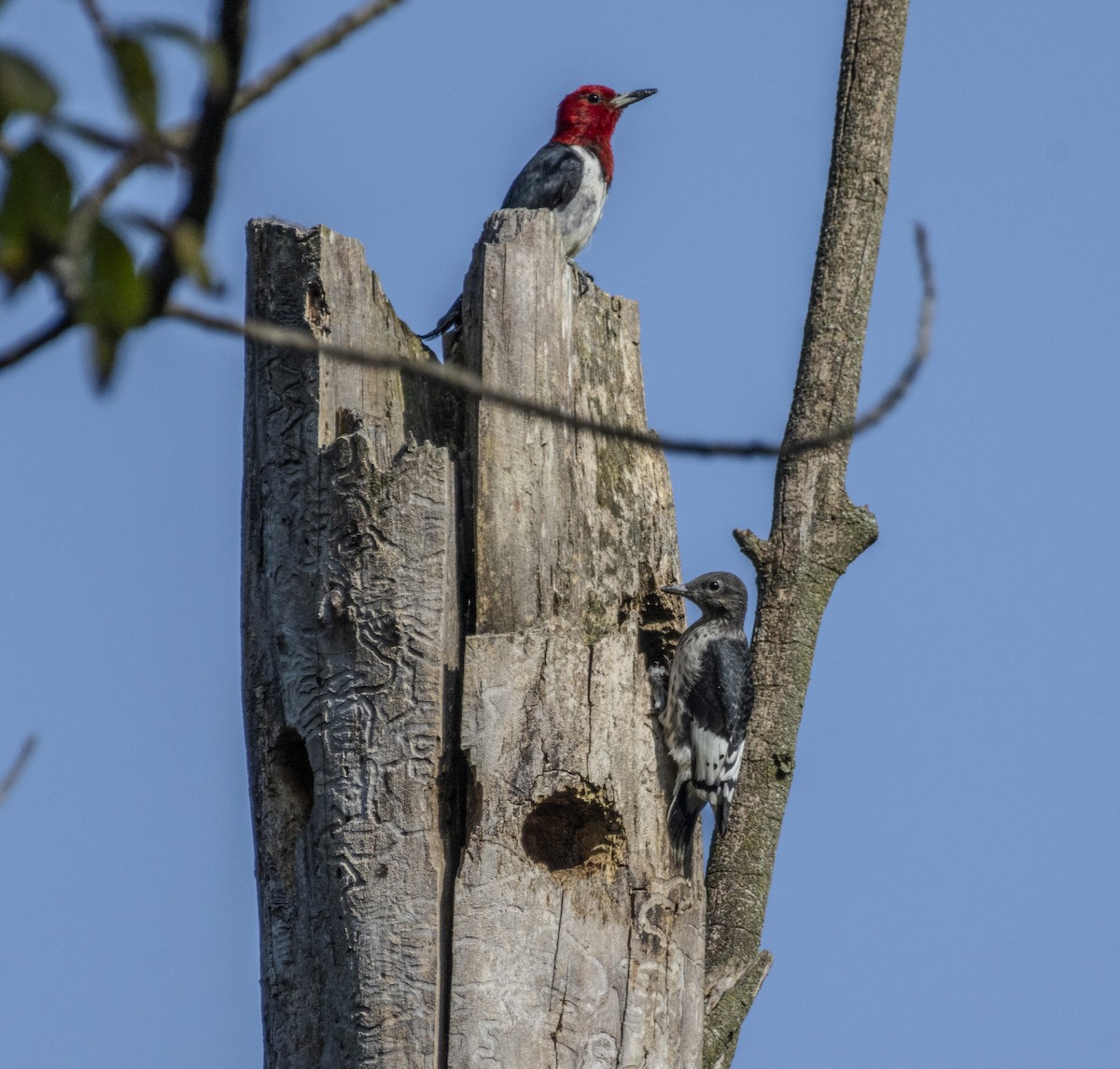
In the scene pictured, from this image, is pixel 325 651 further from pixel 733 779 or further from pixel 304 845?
pixel 733 779

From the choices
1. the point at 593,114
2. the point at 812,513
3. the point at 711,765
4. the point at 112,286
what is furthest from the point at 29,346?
the point at 593,114

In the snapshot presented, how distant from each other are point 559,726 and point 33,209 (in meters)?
3.46

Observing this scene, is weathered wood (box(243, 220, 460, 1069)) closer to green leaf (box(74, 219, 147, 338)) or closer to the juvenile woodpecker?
the juvenile woodpecker

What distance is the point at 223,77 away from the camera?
3.57ft

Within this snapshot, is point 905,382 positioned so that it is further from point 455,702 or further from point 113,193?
point 455,702

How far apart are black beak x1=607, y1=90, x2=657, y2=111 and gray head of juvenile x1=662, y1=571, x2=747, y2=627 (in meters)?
2.93

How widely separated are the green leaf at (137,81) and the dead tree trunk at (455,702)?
3382 millimetres

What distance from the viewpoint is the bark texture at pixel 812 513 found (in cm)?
523

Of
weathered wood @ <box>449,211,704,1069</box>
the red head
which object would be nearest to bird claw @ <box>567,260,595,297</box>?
weathered wood @ <box>449,211,704,1069</box>

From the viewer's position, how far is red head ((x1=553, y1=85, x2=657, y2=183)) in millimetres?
8344

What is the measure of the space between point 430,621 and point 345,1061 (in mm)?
1162

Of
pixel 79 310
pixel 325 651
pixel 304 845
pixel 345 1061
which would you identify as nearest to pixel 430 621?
pixel 325 651

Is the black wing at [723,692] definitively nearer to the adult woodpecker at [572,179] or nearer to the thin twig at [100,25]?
the adult woodpecker at [572,179]

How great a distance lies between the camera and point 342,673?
4.54 meters
